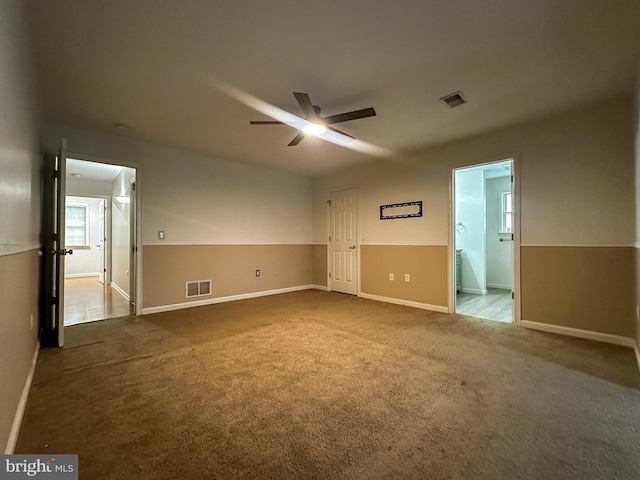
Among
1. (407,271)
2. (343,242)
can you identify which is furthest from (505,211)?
(343,242)

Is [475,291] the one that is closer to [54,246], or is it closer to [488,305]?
[488,305]

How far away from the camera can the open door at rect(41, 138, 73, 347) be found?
2.85 meters

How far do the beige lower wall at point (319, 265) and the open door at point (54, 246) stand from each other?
13.3 ft

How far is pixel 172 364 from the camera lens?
2.41m

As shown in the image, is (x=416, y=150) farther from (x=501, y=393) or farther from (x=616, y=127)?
(x=501, y=393)

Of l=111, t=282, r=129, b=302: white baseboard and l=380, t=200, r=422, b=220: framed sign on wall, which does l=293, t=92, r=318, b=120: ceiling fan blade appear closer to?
l=380, t=200, r=422, b=220: framed sign on wall

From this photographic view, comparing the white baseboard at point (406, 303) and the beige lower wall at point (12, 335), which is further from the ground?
the beige lower wall at point (12, 335)

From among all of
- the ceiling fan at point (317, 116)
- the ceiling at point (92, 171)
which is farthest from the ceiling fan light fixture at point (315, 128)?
the ceiling at point (92, 171)

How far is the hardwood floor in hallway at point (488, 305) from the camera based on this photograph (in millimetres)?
3973

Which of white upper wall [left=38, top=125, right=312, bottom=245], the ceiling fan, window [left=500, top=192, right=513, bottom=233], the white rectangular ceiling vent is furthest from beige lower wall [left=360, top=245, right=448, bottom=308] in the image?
window [left=500, top=192, right=513, bottom=233]

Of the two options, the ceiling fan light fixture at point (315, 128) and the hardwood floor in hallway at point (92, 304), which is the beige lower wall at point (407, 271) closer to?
the ceiling fan light fixture at point (315, 128)

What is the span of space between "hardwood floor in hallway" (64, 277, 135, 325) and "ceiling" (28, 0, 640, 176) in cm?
251

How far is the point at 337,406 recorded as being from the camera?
1803 mm

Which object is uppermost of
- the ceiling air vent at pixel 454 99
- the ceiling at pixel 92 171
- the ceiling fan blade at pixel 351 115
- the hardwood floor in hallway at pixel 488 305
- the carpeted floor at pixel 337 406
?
the ceiling at pixel 92 171
